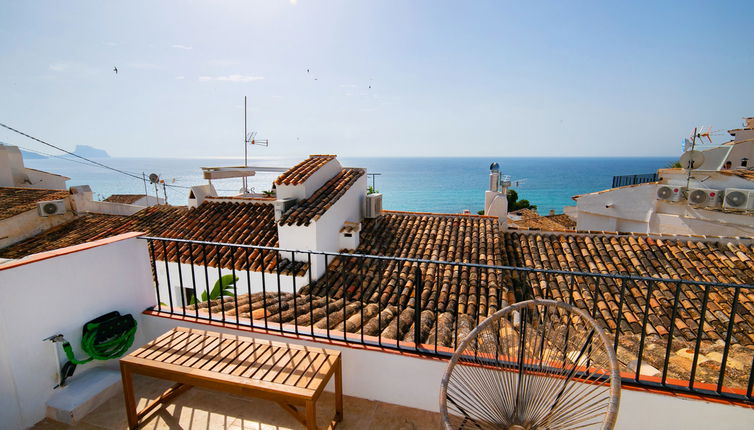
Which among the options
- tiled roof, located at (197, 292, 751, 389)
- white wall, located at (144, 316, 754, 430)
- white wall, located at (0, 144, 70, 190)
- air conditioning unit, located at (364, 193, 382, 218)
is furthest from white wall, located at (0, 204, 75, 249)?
white wall, located at (144, 316, 754, 430)

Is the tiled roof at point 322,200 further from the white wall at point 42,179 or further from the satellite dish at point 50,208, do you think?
the white wall at point 42,179

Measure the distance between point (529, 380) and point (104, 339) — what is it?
3865 millimetres

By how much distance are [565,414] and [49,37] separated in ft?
60.5

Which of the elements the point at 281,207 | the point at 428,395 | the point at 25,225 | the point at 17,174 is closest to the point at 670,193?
the point at 281,207

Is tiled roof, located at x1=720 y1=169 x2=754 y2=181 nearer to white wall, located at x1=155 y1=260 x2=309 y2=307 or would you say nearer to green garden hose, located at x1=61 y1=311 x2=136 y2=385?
white wall, located at x1=155 y1=260 x2=309 y2=307

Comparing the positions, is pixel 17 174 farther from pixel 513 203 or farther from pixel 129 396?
pixel 513 203

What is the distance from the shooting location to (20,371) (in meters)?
2.79

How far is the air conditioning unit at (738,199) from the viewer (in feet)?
36.2

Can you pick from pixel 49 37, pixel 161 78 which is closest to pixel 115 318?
pixel 49 37

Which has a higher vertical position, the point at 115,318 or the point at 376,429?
the point at 115,318

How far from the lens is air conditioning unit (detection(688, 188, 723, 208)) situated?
1180cm

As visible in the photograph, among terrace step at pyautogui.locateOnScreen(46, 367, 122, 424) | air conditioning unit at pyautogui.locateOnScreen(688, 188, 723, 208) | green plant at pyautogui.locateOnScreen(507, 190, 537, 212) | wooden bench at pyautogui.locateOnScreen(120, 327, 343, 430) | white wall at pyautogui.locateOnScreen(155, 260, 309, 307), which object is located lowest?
green plant at pyautogui.locateOnScreen(507, 190, 537, 212)

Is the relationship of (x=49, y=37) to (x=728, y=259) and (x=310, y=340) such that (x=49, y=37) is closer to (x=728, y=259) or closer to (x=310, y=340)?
(x=310, y=340)

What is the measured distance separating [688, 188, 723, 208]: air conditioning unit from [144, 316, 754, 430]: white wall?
1322cm
